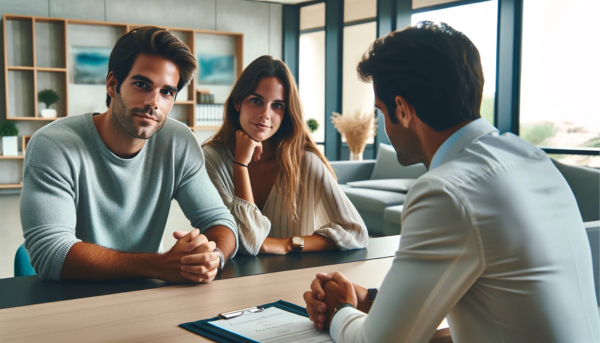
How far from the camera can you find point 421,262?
2.86 feet

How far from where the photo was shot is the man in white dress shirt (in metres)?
0.84

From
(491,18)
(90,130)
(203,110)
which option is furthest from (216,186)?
(203,110)

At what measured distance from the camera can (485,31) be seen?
6375 millimetres

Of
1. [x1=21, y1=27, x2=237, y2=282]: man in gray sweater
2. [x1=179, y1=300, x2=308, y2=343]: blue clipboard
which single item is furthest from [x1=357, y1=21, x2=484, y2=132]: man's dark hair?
[x1=21, y1=27, x2=237, y2=282]: man in gray sweater

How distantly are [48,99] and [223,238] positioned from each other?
6.80 metres

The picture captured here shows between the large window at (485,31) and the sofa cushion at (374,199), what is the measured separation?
170cm

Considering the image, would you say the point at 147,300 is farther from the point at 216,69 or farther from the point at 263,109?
the point at 216,69

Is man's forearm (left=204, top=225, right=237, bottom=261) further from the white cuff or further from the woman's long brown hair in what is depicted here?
the white cuff

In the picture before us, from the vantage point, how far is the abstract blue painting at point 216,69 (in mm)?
8703

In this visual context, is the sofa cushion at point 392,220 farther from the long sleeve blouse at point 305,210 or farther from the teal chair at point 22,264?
the teal chair at point 22,264

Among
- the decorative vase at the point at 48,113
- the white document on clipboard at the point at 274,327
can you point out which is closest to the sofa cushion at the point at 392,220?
the white document on clipboard at the point at 274,327

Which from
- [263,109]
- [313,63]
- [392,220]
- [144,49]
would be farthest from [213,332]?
[313,63]

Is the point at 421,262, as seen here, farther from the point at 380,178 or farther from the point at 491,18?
the point at 491,18

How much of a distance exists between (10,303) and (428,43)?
3.53 ft
